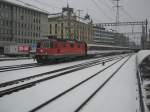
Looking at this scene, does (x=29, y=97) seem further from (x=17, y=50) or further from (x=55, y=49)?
(x=17, y=50)

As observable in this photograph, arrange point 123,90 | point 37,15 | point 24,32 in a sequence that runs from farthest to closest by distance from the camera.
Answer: point 37,15, point 24,32, point 123,90

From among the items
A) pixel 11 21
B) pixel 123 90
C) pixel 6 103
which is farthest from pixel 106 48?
pixel 6 103

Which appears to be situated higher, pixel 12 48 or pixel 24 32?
pixel 24 32

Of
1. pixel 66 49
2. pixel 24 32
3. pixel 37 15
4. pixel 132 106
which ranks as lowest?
pixel 132 106

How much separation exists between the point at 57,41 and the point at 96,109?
20.0 m

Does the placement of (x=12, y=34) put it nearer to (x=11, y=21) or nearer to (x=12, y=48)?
(x=11, y=21)

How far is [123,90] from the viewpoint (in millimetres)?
12805

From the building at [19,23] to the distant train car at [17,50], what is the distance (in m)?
11.8

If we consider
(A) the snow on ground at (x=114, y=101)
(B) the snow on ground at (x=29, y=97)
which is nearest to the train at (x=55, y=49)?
(B) the snow on ground at (x=29, y=97)

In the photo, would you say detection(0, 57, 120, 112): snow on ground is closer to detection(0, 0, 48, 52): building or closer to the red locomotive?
the red locomotive

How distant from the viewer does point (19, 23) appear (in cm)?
7250

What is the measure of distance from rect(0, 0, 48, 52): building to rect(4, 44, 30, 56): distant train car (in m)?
11.8

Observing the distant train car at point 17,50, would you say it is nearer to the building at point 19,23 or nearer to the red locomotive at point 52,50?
the building at point 19,23

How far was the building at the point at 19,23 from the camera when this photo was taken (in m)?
66.7
